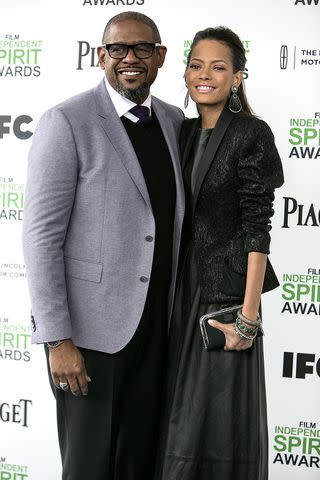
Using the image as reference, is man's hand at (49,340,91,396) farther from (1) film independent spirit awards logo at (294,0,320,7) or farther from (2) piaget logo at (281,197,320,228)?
(1) film independent spirit awards logo at (294,0,320,7)

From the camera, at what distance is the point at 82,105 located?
2.06 metres

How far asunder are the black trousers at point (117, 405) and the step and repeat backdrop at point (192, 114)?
1.02 metres

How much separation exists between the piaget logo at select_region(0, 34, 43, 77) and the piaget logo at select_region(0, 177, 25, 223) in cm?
47

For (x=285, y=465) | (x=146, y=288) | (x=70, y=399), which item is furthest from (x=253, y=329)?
(x=285, y=465)

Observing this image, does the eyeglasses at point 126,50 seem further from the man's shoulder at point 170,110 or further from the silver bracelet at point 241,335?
the silver bracelet at point 241,335

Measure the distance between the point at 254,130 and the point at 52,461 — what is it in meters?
1.94

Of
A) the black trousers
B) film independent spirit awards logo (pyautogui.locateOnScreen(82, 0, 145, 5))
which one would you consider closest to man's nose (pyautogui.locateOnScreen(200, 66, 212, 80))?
the black trousers

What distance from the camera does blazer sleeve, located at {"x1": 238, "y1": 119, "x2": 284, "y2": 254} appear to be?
2.04 meters

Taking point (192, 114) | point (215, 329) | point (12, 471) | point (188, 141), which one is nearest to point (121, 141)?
point (188, 141)

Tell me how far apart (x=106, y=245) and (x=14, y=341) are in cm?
141

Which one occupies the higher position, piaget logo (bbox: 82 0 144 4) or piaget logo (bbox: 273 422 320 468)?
piaget logo (bbox: 82 0 144 4)

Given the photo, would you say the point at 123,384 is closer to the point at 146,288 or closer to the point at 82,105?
the point at 146,288

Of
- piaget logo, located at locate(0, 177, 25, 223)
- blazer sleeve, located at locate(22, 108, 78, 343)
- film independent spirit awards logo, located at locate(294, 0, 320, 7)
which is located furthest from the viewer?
piaget logo, located at locate(0, 177, 25, 223)

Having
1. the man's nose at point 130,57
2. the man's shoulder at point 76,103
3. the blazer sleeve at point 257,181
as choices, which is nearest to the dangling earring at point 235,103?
the blazer sleeve at point 257,181
